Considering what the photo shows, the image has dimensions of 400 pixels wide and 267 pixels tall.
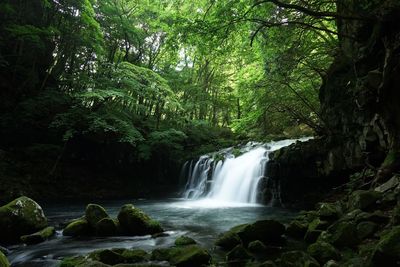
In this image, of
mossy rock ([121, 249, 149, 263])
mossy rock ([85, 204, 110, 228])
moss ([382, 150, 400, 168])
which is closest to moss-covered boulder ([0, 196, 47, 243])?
mossy rock ([85, 204, 110, 228])

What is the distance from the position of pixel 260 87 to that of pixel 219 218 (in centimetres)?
482

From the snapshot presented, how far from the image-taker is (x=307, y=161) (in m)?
13.5

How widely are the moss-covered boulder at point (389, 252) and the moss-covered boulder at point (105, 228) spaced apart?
6295 millimetres

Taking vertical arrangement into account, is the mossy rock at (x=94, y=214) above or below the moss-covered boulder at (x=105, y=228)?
above

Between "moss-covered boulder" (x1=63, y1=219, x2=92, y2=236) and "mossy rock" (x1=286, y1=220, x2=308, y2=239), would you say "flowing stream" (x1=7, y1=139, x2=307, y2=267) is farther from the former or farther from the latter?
"mossy rock" (x1=286, y1=220, x2=308, y2=239)

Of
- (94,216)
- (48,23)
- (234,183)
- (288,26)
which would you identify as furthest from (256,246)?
(48,23)

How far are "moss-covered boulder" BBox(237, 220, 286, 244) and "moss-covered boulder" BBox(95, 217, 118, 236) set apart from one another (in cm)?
336

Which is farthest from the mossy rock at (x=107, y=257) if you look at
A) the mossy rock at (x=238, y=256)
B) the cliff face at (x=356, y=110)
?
the cliff face at (x=356, y=110)

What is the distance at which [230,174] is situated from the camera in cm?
1744

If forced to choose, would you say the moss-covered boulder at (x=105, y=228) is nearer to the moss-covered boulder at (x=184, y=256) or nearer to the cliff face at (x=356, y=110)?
the moss-covered boulder at (x=184, y=256)

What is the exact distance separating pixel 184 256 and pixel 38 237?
416cm

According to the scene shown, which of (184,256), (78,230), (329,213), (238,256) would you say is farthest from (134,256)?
(329,213)

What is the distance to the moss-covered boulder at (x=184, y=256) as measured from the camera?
19.8 ft

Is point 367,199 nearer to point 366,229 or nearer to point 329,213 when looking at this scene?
point 329,213
